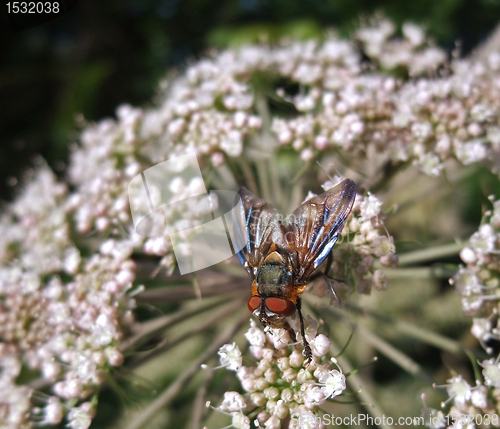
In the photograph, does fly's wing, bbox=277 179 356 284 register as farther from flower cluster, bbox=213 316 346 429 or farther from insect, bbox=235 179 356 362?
flower cluster, bbox=213 316 346 429

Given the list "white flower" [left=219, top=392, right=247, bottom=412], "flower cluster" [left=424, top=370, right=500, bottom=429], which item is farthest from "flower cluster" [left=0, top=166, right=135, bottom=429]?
"flower cluster" [left=424, top=370, right=500, bottom=429]

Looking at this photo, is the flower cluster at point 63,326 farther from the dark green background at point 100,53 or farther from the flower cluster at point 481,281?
the dark green background at point 100,53

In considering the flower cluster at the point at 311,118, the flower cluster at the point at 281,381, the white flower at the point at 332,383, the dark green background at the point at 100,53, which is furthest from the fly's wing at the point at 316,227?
the dark green background at the point at 100,53

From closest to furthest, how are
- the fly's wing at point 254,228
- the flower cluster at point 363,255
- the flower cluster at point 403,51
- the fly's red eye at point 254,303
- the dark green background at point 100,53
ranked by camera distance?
1. the fly's red eye at point 254,303
2. the fly's wing at point 254,228
3. the flower cluster at point 363,255
4. the flower cluster at point 403,51
5. the dark green background at point 100,53

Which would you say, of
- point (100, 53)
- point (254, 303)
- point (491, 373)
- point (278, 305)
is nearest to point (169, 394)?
point (254, 303)

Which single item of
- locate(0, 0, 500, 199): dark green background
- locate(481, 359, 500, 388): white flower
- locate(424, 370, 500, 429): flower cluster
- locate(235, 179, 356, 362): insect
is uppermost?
locate(0, 0, 500, 199): dark green background

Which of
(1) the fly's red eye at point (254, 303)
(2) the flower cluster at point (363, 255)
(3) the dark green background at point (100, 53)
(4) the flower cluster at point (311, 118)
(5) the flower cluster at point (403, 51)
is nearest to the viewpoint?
(1) the fly's red eye at point (254, 303)

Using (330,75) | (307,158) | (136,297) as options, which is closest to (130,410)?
(136,297)

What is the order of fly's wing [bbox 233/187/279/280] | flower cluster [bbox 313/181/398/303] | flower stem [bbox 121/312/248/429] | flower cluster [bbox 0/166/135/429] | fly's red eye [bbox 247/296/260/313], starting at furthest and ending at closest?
flower stem [bbox 121/312/248/429] → flower cluster [bbox 0/166/135/429] → flower cluster [bbox 313/181/398/303] → fly's wing [bbox 233/187/279/280] → fly's red eye [bbox 247/296/260/313]

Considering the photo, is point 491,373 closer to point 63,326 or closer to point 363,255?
point 363,255
